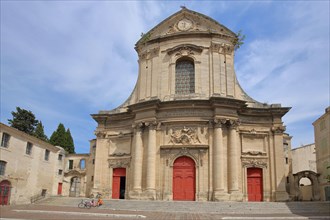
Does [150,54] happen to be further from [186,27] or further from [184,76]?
[186,27]

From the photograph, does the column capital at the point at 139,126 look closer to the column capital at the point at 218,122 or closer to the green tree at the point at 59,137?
the column capital at the point at 218,122

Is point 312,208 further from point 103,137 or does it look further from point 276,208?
point 103,137

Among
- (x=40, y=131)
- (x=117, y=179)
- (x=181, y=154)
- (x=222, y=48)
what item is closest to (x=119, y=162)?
(x=117, y=179)

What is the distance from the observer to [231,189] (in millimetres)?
25047

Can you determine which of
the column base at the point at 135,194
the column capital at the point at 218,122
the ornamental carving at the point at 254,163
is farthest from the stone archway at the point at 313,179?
the column base at the point at 135,194

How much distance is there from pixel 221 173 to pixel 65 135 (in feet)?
102

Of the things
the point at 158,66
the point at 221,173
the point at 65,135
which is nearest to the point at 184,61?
the point at 158,66

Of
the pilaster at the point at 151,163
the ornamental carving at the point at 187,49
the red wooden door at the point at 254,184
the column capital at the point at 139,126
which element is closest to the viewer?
the pilaster at the point at 151,163

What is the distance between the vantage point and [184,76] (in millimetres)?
29078

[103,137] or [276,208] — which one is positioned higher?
[103,137]

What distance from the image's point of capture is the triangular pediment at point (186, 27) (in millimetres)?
29312

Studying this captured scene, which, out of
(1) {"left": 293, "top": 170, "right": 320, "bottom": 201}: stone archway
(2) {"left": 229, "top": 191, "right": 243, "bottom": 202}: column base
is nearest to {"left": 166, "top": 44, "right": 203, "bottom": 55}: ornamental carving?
(2) {"left": 229, "top": 191, "right": 243, "bottom": 202}: column base

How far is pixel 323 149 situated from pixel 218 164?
38.8 ft

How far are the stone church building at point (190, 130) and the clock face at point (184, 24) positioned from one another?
9cm
